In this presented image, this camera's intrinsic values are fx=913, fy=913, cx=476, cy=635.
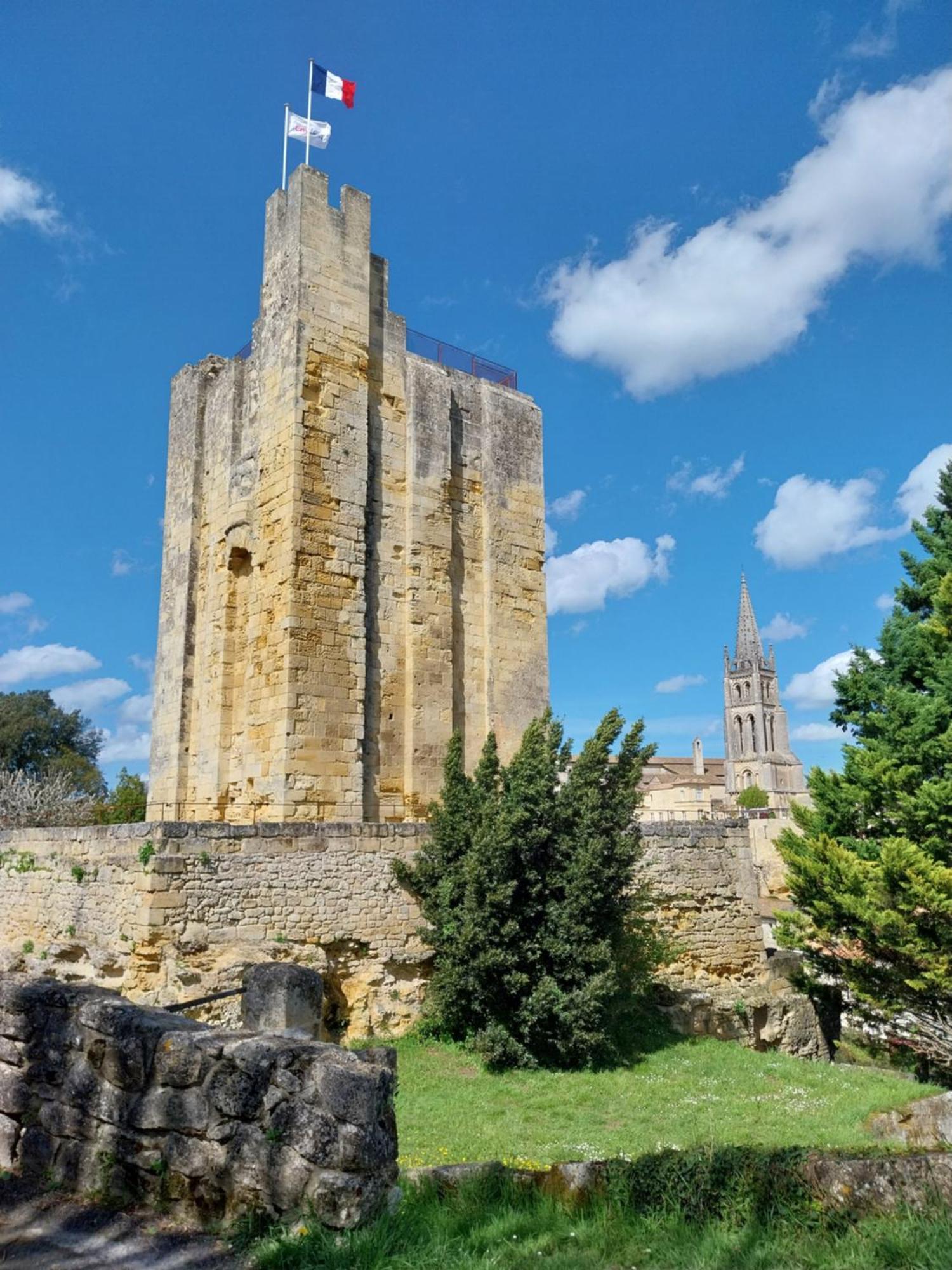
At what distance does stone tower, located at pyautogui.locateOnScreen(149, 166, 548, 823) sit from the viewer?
13875 mm

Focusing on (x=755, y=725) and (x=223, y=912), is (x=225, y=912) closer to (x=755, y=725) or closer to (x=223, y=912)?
(x=223, y=912)

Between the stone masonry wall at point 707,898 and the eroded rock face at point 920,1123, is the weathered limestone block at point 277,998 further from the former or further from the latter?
the stone masonry wall at point 707,898

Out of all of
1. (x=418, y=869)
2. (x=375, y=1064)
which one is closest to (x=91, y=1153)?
(x=375, y=1064)

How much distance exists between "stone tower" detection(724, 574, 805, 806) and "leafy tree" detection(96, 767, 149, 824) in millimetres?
70091

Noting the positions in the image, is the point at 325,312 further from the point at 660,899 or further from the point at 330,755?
the point at 660,899

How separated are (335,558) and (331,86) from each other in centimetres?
874

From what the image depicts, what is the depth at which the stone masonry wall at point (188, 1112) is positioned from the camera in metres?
3.62

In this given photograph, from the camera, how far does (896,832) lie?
13.9 m

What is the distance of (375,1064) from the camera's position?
3.88m

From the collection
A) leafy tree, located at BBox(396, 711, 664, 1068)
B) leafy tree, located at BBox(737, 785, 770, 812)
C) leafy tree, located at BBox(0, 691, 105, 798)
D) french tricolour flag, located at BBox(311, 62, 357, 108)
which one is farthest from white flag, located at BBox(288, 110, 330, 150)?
leafy tree, located at BBox(737, 785, 770, 812)

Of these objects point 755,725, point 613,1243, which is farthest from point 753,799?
point 613,1243

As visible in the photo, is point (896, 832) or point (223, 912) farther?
point (896, 832)

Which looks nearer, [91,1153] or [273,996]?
[91,1153]

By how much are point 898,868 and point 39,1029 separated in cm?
1148
